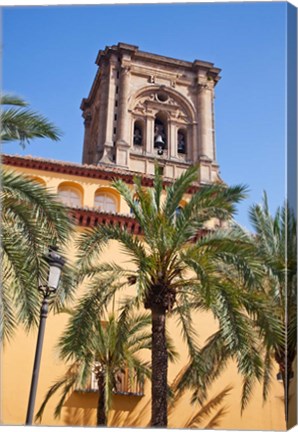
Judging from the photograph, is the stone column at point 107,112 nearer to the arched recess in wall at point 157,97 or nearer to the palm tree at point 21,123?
the arched recess in wall at point 157,97

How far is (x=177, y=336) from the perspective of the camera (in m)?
13.0

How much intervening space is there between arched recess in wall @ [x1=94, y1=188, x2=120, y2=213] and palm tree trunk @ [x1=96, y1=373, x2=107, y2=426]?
4.87 m

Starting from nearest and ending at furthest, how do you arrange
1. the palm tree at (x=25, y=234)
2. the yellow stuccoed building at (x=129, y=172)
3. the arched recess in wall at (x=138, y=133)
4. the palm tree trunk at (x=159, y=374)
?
the palm tree at (x=25, y=234) < the palm tree trunk at (x=159, y=374) < the yellow stuccoed building at (x=129, y=172) < the arched recess in wall at (x=138, y=133)

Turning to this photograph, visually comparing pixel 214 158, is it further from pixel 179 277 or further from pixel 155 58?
pixel 179 277

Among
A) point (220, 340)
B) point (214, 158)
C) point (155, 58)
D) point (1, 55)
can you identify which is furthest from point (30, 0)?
point (214, 158)

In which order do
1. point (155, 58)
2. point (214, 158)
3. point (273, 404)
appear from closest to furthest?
point (273, 404) → point (155, 58) → point (214, 158)

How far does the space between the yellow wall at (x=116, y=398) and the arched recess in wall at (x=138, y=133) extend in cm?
1169

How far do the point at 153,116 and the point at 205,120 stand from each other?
208cm

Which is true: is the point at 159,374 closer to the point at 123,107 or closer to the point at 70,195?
the point at 70,195

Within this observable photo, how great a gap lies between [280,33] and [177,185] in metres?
2.64

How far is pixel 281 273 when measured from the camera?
31.9ft

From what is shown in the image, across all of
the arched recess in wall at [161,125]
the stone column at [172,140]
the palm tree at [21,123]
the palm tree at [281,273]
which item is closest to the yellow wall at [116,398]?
the palm tree at [281,273]

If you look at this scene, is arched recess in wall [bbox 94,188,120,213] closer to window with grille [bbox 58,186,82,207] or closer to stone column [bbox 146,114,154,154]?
window with grille [bbox 58,186,82,207]

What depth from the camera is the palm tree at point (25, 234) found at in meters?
8.34
